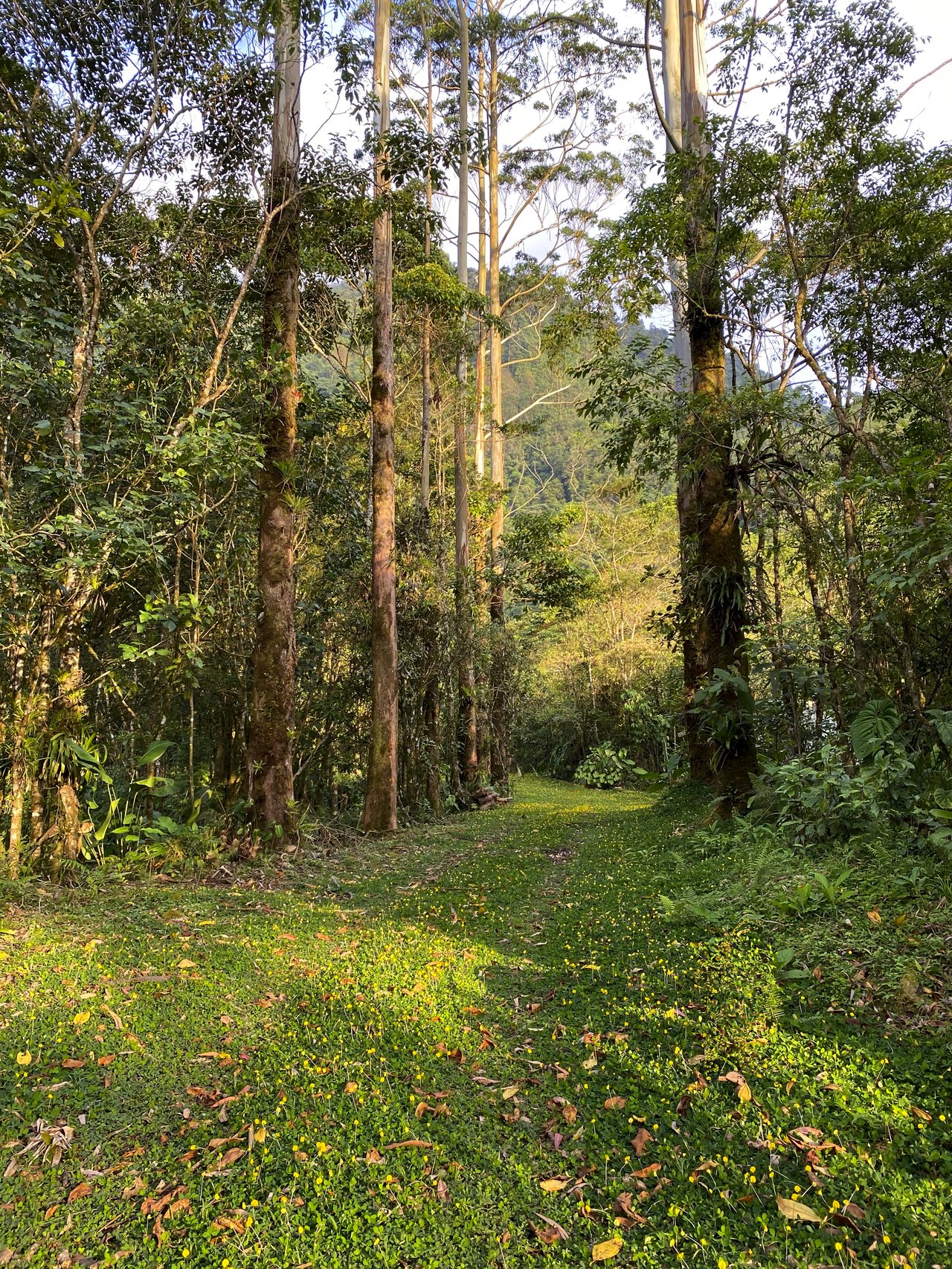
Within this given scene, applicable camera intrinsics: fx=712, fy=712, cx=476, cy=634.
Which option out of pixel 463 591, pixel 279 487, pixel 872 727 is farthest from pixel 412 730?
pixel 872 727

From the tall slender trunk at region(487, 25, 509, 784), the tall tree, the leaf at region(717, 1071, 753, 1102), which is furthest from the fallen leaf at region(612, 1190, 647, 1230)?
the tall slender trunk at region(487, 25, 509, 784)

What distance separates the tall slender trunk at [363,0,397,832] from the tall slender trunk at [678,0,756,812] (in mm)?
4189

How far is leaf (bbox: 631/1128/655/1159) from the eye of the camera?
8.31 ft

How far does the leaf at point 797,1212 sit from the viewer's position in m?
2.12

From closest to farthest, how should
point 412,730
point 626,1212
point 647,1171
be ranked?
point 626,1212 → point 647,1171 → point 412,730

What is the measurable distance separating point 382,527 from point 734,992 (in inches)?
313

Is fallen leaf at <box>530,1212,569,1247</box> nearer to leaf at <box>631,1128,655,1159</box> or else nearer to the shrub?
leaf at <box>631,1128,655,1159</box>

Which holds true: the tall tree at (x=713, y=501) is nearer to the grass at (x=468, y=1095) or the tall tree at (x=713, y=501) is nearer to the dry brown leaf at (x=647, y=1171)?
the grass at (x=468, y=1095)

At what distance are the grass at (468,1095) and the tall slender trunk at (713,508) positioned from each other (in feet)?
7.70

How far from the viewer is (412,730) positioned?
1220cm

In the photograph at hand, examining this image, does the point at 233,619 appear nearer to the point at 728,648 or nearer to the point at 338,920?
the point at 338,920

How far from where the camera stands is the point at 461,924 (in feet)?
16.7

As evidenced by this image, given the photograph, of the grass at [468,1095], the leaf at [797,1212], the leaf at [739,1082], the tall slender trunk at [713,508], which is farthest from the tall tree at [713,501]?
the leaf at [797,1212]

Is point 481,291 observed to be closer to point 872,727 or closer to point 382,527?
point 382,527
